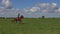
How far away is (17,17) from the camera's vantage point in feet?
135

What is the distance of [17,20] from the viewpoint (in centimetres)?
4041

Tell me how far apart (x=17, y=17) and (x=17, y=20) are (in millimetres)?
1002
